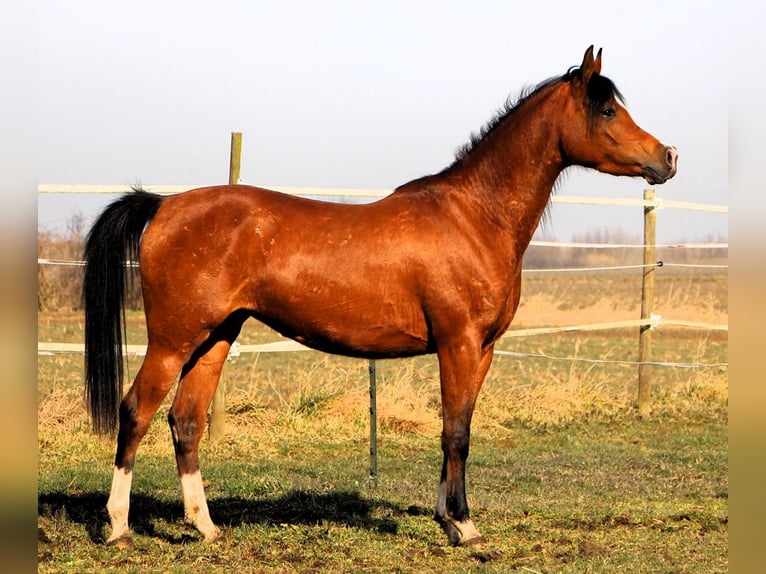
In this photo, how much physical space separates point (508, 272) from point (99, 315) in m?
2.40

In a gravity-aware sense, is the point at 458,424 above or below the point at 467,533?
above

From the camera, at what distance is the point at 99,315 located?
16.5 feet

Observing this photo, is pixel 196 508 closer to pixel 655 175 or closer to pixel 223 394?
pixel 223 394

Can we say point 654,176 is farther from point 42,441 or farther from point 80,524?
point 42,441

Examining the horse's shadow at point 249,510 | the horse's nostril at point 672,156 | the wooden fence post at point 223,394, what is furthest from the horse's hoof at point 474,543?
the wooden fence post at point 223,394

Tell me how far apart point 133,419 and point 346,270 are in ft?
4.81

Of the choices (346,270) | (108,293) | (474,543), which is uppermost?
(346,270)

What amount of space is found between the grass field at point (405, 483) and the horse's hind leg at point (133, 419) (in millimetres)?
196

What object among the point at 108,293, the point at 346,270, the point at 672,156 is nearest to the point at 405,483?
the point at 346,270

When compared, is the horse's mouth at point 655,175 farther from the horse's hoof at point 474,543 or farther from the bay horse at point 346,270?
the horse's hoof at point 474,543

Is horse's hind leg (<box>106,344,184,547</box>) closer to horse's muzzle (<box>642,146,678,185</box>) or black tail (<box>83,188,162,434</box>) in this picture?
black tail (<box>83,188,162,434</box>)

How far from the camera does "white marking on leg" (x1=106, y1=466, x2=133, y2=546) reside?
481cm

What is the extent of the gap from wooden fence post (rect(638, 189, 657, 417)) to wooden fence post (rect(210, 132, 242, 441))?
15.8ft

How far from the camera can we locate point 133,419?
4871 millimetres
